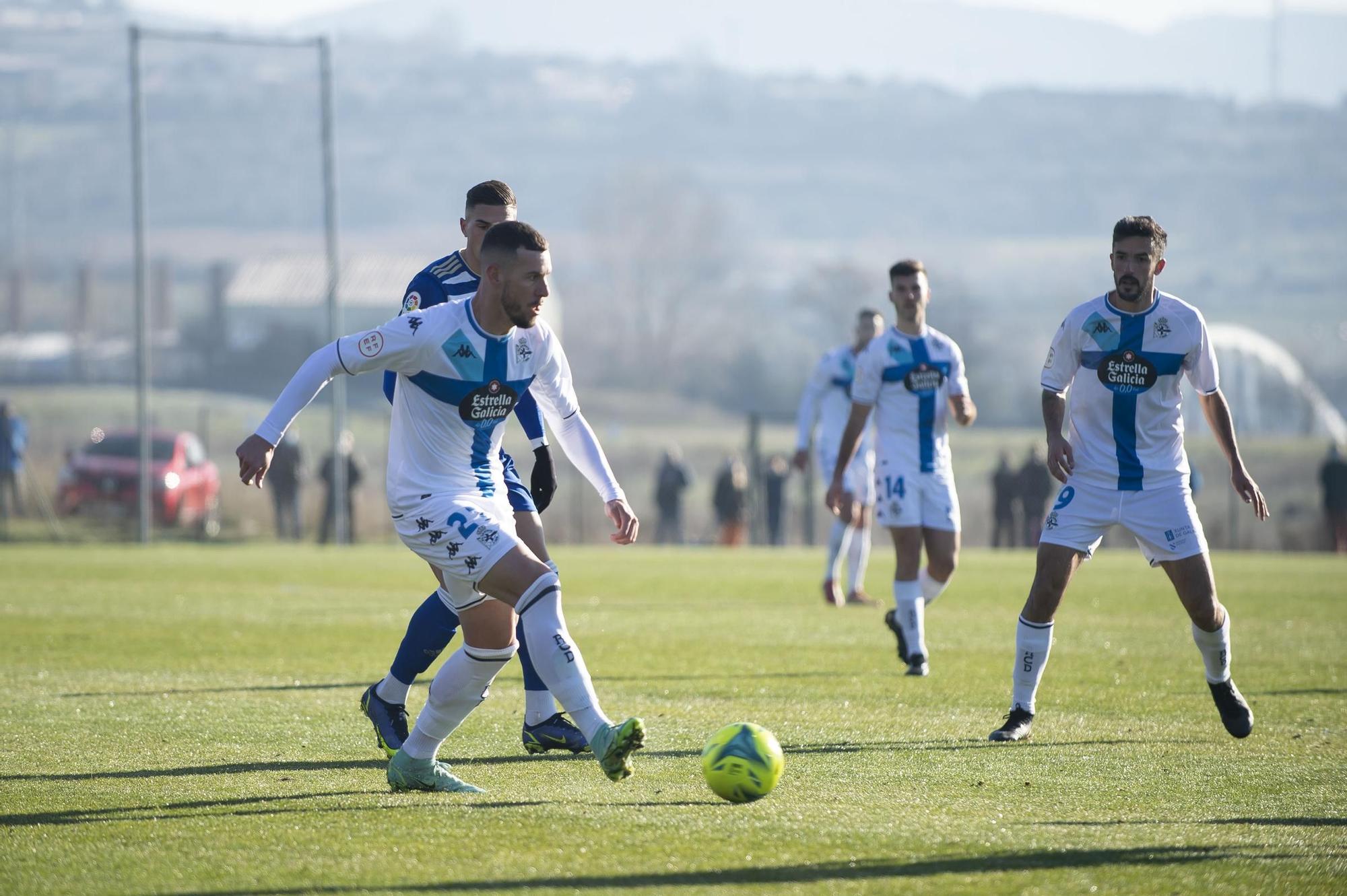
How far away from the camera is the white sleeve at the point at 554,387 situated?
6578mm

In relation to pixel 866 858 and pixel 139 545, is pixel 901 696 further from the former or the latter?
pixel 139 545

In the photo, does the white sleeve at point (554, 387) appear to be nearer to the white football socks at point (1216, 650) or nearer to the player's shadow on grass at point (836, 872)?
the player's shadow on grass at point (836, 872)

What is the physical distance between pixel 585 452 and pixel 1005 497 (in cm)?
2489

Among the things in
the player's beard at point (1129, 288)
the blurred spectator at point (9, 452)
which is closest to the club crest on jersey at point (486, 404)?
the player's beard at point (1129, 288)

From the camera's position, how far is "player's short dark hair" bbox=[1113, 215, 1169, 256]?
7.64 meters

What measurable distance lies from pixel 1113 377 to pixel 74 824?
497cm

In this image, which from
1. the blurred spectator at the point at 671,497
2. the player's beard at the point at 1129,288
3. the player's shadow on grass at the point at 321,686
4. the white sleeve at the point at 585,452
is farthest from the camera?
the blurred spectator at the point at 671,497

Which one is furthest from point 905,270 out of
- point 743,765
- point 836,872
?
point 836,872

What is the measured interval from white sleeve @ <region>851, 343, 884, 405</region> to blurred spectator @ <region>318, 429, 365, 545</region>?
20.2 metres

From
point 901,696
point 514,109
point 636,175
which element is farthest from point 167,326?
point 901,696

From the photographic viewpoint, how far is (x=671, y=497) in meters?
33.2

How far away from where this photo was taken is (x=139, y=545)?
29.0 metres

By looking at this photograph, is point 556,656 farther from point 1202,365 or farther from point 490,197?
point 1202,365

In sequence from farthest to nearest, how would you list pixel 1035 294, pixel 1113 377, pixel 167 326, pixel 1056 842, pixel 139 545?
pixel 1035 294, pixel 167 326, pixel 139 545, pixel 1113 377, pixel 1056 842
